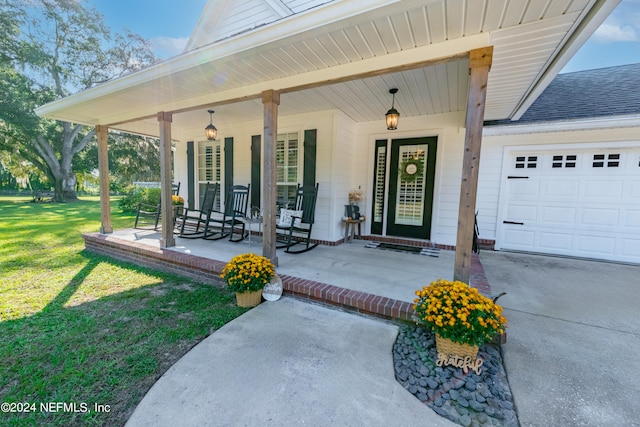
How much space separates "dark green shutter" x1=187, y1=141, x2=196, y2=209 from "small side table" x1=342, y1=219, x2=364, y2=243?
3.91m

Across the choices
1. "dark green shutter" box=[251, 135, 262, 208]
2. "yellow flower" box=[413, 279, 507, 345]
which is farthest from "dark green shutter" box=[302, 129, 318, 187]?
"yellow flower" box=[413, 279, 507, 345]

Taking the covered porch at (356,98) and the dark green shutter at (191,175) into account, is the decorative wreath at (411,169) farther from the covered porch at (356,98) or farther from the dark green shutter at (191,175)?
the dark green shutter at (191,175)

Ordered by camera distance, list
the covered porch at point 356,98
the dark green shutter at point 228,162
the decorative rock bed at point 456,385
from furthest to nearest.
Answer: the dark green shutter at point 228,162 → the covered porch at point 356,98 → the decorative rock bed at point 456,385

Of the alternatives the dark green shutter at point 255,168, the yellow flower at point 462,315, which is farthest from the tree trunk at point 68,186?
the yellow flower at point 462,315

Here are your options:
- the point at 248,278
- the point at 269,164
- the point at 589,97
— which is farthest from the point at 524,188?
the point at 248,278

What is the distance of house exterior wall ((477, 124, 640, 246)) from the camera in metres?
4.07

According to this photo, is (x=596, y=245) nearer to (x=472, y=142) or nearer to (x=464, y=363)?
(x=472, y=142)

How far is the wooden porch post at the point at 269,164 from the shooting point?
307 centimetres

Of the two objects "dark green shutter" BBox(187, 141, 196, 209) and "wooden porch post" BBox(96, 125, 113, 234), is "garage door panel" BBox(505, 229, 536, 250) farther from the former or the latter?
"wooden porch post" BBox(96, 125, 113, 234)

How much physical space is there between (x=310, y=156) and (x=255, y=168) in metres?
1.31

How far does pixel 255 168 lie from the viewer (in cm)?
531

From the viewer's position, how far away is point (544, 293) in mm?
2961

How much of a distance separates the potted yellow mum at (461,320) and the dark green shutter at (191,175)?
239 inches

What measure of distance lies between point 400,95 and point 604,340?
3.35 m
